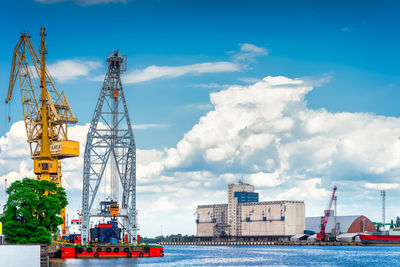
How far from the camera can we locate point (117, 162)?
11519 cm

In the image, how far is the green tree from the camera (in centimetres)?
8212

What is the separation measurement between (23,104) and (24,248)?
8971 centimetres

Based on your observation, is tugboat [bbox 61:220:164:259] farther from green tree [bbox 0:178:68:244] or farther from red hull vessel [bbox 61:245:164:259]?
green tree [bbox 0:178:68:244]

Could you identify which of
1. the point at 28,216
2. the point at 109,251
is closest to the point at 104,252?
the point at 109,251

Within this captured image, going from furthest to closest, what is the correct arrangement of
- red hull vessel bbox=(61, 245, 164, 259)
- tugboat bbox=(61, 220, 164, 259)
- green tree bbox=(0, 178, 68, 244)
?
tugboat bbox=(61, 220, 164, 259), red hull vessel bbox=(61, 245, 164, 259), green tree bbox=(0, 178, 68, 244)

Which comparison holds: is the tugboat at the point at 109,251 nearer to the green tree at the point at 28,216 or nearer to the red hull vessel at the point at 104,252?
the red hull vessel at the point at 104,252

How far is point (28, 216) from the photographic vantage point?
83062 mm

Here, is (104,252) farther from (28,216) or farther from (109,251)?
(28,216)

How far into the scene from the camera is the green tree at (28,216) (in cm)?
8212

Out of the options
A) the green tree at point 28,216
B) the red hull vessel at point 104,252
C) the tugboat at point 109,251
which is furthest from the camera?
the tugboat at point 109,251

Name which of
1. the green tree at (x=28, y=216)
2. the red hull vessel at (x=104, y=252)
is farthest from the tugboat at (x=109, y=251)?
the green tree at (x=28, y=216)

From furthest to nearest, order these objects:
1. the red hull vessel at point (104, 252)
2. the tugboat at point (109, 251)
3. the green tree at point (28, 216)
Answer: the tugboat at point (109, 251) → the red hull vessel at point (104, 252) → the green tree at point (28, 216)

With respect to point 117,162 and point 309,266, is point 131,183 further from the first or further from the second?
point 309,266

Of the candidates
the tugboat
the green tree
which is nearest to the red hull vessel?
the tugboat
